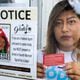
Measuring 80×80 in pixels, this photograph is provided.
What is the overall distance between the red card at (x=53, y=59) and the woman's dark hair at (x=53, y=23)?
1.2 inches

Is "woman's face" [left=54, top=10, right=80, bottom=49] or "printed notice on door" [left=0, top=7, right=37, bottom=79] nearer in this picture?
"woman's face" [left=54, top=10, right=80, bottom=49]

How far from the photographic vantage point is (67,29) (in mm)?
1501

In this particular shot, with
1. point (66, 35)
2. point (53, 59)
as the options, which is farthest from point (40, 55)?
point (66, 35)

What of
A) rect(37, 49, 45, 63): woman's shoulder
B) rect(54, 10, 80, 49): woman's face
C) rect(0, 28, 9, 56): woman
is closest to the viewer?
rect(54, 10, 80, 49): woman's face

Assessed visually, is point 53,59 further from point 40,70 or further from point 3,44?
point 3,44

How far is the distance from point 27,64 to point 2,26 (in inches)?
11.7

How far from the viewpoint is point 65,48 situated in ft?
5.08

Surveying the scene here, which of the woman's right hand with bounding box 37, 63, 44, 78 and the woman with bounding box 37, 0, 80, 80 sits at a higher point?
the woman with bounding box 37, 0, 80, 80

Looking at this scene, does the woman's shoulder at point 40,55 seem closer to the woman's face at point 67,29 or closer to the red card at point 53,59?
the red card at point 53,59

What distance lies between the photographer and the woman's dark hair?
151 cm

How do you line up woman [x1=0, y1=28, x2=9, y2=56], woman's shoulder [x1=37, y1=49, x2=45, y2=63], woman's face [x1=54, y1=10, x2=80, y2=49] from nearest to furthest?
woman's face [x1=54, y1=10, x2=80, y2=49]
woman's shoulder [x1=37, y1=49, x2=45, y2=63]
woman [x1=0, y1=28, x2=9, y2=56]

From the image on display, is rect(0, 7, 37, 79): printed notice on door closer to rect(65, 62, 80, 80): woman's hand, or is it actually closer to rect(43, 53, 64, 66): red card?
rect(43, 53, 64, 66): red card

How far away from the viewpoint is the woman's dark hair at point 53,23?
59.4 inches

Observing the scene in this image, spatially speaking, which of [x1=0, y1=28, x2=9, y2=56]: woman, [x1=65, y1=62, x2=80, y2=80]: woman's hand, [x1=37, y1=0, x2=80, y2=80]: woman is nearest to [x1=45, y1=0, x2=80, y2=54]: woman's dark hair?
[x1=37, y1=0, x2=80, y2=80]: woman
